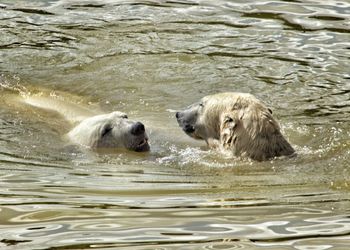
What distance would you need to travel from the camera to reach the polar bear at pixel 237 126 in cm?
812

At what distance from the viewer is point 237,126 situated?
27.8 ft

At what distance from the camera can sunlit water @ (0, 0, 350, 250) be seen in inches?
203

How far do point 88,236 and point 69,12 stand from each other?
884 centimetres

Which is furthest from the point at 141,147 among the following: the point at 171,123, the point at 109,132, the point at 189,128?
the point at 171,123

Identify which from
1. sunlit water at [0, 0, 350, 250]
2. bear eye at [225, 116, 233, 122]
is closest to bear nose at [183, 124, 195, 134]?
sunlit water at [0, 0, 350, 250]

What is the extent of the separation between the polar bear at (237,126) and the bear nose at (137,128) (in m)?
0.58

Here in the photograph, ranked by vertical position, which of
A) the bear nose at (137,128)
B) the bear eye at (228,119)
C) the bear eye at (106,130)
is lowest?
the bear eye at (106,130)

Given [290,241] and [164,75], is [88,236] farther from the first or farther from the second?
[164,75]

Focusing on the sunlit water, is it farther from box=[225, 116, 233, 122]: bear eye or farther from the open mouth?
box=[225, 116, 233, 122]: bear eye

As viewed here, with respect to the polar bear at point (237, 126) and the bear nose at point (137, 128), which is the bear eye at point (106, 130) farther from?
the polar bear at point (237, 126)

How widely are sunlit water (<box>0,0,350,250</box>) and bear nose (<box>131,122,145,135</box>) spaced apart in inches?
10.0

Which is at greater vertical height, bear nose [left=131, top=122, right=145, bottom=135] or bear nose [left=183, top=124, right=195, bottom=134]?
bear nose [left=131, top=122, right=145, bottom=135]

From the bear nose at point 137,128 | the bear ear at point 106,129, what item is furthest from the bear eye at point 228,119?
the bear ear at point 106,129

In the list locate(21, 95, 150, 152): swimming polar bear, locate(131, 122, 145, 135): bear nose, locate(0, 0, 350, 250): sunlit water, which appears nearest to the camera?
locate(0, 0, 350, 250): sunlit water
